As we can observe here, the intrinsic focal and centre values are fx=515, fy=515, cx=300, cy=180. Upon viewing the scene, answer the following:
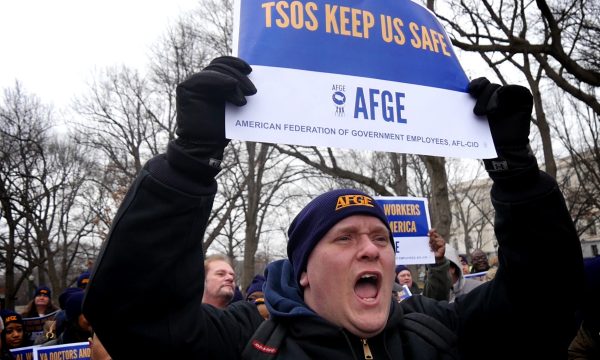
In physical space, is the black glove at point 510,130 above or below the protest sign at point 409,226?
below

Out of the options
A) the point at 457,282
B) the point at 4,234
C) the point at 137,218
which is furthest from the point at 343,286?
the point at 4,234

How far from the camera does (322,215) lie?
7.25 ft

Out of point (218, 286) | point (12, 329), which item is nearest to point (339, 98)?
point (218, 286)

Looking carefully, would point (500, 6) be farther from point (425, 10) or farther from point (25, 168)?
point (25, 168)

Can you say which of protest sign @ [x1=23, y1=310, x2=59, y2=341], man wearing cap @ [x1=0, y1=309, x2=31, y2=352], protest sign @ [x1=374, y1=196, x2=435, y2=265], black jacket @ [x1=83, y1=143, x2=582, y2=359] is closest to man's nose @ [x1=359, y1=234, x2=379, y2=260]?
black jacket @ [x1=83, y1=143, x2=582, y2=359]

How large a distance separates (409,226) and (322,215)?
4.22 meters

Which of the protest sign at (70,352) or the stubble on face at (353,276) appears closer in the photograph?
the stubble on face at (353,276)

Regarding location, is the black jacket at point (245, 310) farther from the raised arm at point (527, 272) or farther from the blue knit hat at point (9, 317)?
A: the blue knit hat at point (9, 317)

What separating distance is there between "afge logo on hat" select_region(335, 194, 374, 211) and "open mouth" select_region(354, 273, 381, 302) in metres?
0.30

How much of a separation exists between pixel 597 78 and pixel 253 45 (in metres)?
6.62

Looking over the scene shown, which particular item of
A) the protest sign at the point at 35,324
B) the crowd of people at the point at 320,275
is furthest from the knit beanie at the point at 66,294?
the crowd of people at the point at 320,275

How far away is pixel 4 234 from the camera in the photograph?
2575cm

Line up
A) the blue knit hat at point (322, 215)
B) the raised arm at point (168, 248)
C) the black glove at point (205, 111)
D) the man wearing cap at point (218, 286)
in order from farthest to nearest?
the man wearing cap at point (218, 286) < the blue knit hat at point (322, 215) < the black glove at point (205, 111) < the raised arm at point (168, 248)

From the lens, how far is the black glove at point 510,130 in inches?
81.4
